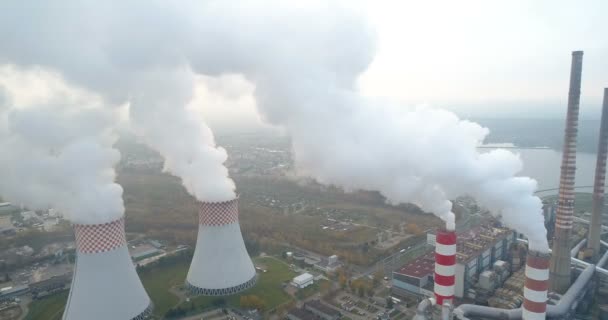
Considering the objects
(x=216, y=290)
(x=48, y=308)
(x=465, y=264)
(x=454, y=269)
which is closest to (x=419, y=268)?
(x=465, y=264)

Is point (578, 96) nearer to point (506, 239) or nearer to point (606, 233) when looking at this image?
point (506, 239)

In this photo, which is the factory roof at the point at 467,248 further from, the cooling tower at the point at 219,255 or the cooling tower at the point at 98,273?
the cooling tower at the point at 98,273

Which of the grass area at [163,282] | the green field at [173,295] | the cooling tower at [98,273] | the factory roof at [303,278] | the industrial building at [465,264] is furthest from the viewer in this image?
the factory roof at [303,278]

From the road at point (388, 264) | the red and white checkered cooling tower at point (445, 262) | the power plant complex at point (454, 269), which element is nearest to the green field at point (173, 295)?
the power plant complex at point (454, 269)

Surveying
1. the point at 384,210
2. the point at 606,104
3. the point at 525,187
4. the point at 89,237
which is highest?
the point at 606,104

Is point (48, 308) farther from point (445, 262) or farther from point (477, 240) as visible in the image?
point (477, 240)

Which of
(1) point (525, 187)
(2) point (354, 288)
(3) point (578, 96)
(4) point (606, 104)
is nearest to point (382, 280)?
(2) point (354, 288)

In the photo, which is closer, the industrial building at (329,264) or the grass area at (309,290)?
the grass area at (309,290)

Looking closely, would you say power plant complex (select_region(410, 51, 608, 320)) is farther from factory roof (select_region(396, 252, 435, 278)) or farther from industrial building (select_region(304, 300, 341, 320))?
industrial building (select_region(304, 300, 341, 320))
